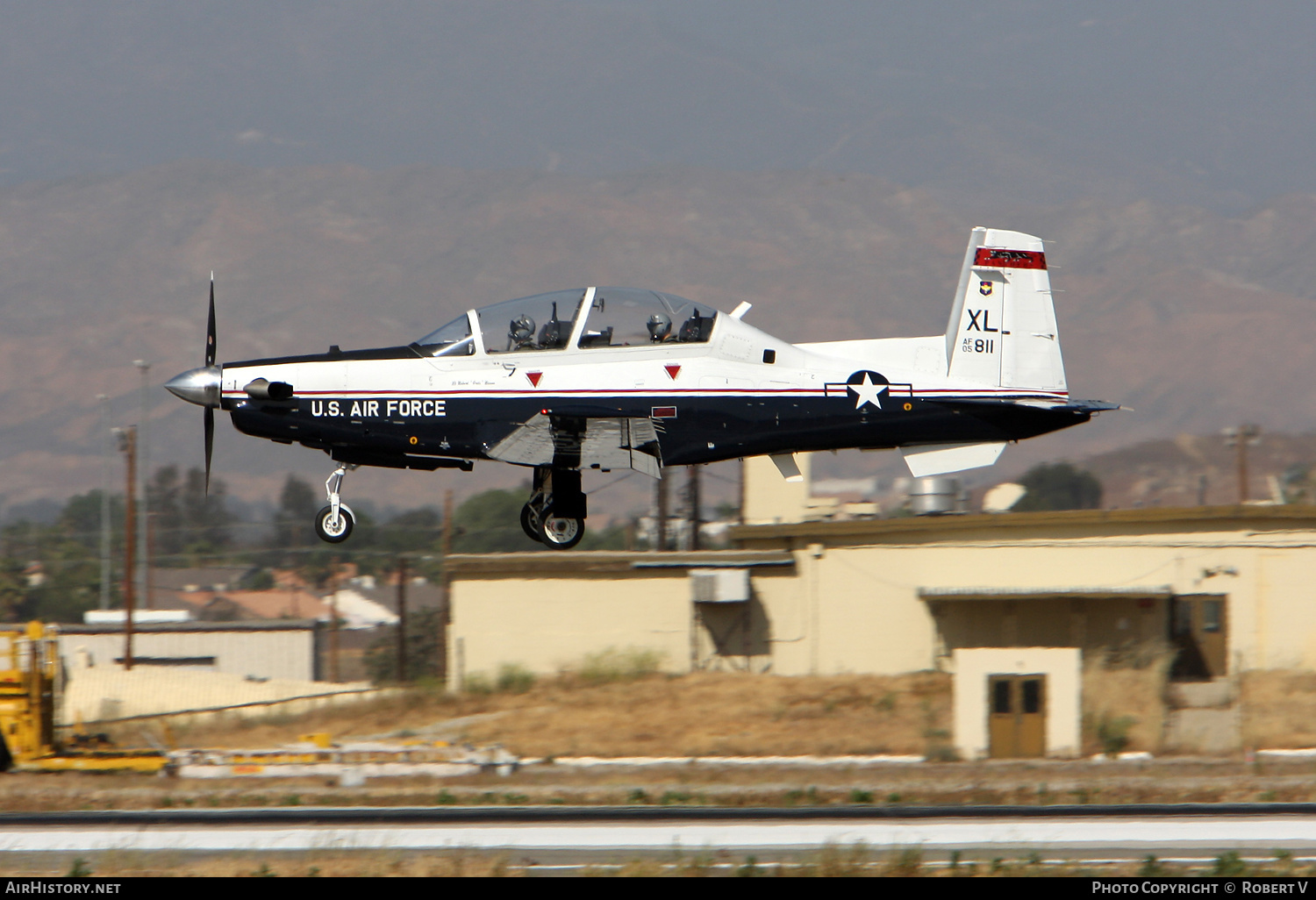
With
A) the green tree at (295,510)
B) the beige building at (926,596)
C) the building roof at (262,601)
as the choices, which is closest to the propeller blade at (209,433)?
the beige building at (926,596)

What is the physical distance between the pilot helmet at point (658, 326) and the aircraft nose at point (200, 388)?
16.7 feet

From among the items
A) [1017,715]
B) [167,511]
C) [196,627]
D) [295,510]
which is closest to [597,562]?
[1017,715]

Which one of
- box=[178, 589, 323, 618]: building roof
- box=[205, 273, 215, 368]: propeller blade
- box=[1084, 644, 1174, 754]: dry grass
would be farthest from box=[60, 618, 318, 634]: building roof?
box=[205, 273, 215, 368]: propeller blade

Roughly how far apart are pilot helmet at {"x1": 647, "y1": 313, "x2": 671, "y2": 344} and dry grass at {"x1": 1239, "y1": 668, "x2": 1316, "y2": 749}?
67.3 feet

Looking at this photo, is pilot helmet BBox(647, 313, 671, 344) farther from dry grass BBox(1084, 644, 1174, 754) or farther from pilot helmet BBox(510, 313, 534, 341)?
dry grass BBox(1084, 644, 1174, 754)

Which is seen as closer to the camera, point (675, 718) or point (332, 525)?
point (332, 525)

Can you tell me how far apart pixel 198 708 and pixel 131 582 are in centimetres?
444

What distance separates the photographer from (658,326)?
17.5 metres

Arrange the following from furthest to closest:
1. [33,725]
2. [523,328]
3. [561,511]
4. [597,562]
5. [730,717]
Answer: [597,562] → [730,717] → [33,725] → [561,511] → [523,328]

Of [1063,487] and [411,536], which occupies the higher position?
[1063,487]

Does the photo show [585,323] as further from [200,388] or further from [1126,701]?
[1126,701]

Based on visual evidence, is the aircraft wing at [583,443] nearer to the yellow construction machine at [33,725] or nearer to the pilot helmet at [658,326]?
the pilot helmet at [658,326]

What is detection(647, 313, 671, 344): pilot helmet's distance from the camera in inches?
688

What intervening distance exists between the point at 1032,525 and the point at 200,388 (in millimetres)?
26215
